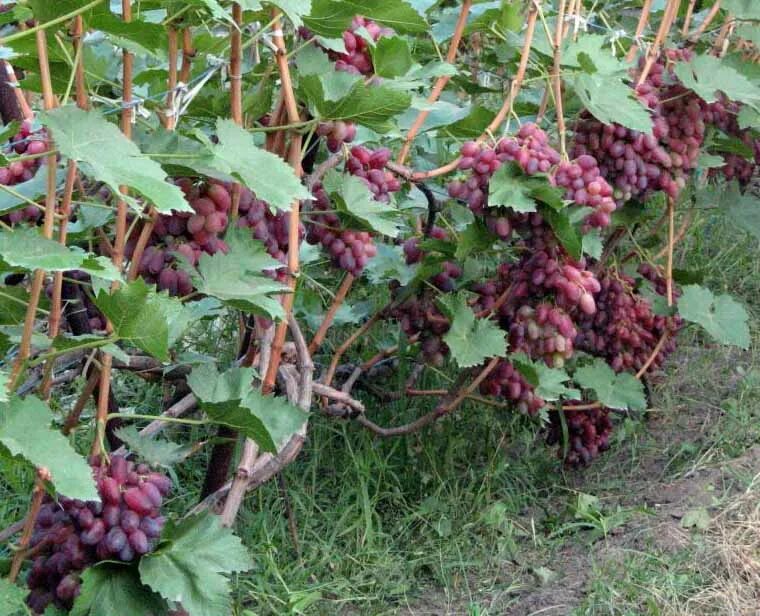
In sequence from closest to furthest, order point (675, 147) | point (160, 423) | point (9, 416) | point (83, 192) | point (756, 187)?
point (9, 416)
point (83, 192)
point (160, 423)
point (675, 147)
point (756, 187)

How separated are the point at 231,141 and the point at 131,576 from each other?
2.15 feet

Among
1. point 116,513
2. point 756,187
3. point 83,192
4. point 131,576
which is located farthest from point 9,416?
point 756,187

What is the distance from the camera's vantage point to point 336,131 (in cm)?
188

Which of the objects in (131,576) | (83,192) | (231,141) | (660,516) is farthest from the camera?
(660,516)

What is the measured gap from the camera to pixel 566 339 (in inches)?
92.6

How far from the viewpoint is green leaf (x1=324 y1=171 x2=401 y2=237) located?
6.40 ft

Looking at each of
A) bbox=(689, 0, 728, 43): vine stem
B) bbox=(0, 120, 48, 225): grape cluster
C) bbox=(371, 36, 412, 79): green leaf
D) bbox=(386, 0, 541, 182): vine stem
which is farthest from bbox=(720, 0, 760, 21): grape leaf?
bbox=(0, 120, 48, 225): grape cluster

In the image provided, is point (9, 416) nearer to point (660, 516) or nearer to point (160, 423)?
point (160, 423)

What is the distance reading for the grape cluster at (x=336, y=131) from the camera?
186 centimetres

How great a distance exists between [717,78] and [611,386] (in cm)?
75

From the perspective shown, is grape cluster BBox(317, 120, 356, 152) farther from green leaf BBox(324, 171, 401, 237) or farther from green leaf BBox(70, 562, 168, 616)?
green leaf BBox(70, 562, 168, 616)

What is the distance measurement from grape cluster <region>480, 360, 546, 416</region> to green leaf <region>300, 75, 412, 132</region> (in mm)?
806

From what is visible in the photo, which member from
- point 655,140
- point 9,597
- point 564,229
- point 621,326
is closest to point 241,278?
point 9,597

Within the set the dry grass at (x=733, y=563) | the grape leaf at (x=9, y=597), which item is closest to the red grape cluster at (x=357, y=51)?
the grape leaf at (x=9, y=597)
